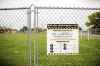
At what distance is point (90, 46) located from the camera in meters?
7.49

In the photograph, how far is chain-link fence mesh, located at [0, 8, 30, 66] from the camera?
7270 mm

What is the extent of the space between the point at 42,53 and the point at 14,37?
846mm

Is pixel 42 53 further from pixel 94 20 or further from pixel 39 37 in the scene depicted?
pixel 94 20

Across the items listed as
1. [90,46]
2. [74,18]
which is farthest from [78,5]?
[90,46]

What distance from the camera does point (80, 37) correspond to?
7.36m

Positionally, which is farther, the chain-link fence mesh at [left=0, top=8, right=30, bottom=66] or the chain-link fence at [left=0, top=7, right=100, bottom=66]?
the chain-link fence mesh at [left=0, top=8, right=30, bottom=66]

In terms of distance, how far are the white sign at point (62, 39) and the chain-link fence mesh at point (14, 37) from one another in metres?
0.63

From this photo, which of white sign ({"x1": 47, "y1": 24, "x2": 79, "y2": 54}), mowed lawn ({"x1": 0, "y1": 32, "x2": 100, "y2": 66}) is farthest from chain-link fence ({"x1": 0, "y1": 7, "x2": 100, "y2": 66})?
white sign ({"x1": 47, "y1": 24, "x2": 79, "y2": 54})

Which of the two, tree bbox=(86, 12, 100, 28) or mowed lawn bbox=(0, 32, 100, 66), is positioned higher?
tree bbox=(86, 12, 100, 28)

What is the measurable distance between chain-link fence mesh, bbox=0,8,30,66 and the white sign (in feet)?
2.08

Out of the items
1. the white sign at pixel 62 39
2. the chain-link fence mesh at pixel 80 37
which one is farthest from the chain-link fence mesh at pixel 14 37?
the white sign at pixel 62 39

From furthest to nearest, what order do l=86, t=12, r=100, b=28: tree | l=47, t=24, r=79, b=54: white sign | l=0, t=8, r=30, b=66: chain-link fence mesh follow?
l=86, t=12, r=100, b=28: tree, l=0, t=8, r=30, b=66: chain-link fence mesh, l=47, t=24, r=79, b=54: white sign

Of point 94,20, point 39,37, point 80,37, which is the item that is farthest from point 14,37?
point 94,20

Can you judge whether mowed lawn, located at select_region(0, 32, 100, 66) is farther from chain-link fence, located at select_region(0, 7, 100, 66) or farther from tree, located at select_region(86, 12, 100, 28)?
tree, located at select_region(86, 12, 100, 28)
